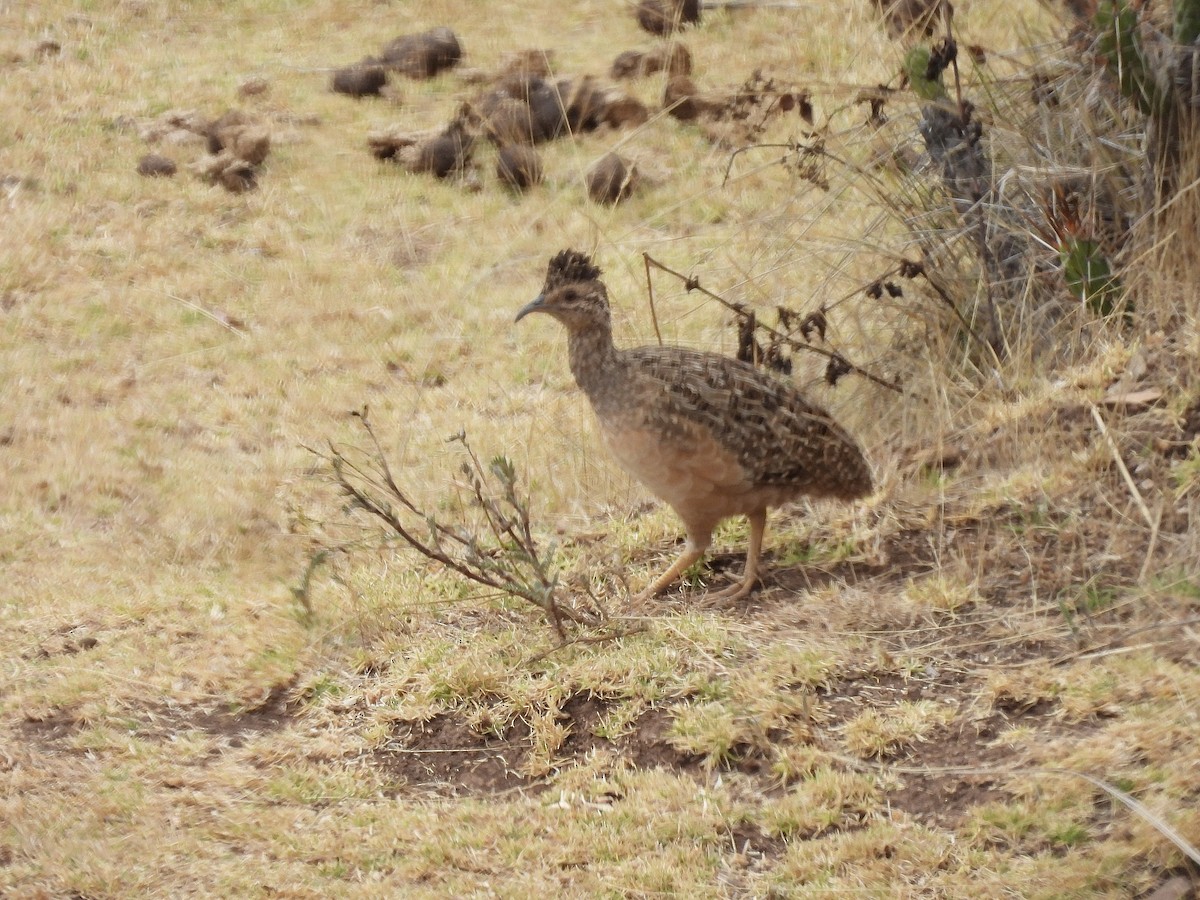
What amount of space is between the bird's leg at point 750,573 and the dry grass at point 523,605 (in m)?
0.12

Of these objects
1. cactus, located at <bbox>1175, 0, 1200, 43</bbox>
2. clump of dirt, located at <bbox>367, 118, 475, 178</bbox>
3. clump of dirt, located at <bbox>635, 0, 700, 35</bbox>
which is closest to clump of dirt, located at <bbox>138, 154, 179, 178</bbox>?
clump of dirt, located at <bbox>367, 118, 475, 178</bbox>

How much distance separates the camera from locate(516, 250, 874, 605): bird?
206 inches

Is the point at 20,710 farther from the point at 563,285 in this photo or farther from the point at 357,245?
the point at 357,245

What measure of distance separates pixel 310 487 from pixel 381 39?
17.2 ft

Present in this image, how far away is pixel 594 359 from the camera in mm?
5434

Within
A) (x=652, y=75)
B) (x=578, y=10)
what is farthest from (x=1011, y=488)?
(x=578, y=10)

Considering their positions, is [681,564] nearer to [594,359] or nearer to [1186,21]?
[594,359]

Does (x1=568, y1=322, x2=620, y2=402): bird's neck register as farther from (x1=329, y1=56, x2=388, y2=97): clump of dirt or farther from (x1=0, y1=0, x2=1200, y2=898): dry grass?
(x1=329, y1=56, x2=388, y2=97): clump of dirt

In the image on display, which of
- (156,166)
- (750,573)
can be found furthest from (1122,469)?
(156,166)

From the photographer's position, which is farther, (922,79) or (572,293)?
(922,79)

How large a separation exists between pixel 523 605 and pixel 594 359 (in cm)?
94

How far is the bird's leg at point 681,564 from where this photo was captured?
551 centimetres

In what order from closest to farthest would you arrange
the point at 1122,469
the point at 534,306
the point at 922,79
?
the point at 1122,469, the point at 534,306, the point at 922,79

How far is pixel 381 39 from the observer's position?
11.3 meters
